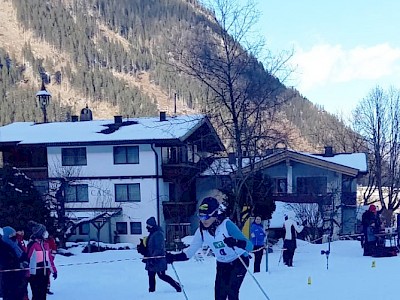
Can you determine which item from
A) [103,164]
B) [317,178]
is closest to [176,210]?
[103,164]

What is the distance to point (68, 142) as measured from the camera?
3850 centimetres

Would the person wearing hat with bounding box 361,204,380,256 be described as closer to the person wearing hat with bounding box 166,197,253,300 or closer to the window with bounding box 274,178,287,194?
the person wearing hat with bounding box 166,197,253,300

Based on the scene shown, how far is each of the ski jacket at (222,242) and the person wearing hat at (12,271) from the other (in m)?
3.44

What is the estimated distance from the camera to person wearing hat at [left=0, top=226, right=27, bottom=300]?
985 cm

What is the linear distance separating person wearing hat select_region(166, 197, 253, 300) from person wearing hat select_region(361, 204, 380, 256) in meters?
11.1

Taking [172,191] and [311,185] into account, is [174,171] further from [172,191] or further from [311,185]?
[311,185]

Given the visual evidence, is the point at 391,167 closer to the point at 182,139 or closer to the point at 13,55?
the point at 182,139

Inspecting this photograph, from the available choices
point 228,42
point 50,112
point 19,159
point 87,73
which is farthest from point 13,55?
point 228,42

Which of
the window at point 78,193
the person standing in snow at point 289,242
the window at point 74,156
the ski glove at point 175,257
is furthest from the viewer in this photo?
the window at point 78,193

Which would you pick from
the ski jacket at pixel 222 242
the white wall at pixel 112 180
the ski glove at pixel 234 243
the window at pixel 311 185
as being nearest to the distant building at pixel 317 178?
the window at pixel 311 185

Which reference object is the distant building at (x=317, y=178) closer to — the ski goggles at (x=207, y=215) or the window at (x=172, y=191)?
the window at (x=172, y=191)

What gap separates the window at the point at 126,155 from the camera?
38.5 m

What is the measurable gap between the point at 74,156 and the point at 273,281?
93.2 ft

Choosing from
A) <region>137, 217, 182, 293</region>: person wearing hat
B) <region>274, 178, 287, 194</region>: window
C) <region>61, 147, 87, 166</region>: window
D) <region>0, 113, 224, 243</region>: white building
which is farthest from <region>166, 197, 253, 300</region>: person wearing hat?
<region>61, 147, 87, 166</region>: window
